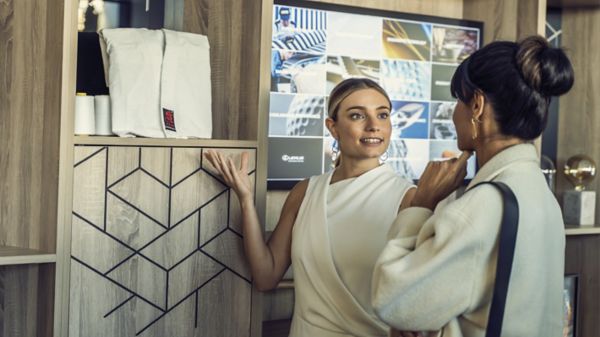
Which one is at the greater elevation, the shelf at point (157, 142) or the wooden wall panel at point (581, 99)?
the wooden wall panel at point (581, 99)

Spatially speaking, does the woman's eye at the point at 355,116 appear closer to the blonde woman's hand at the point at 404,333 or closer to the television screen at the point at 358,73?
the television screen at the point at 358,73

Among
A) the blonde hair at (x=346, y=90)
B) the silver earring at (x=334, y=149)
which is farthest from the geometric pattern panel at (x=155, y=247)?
the silver earring at (x=334, y=149)

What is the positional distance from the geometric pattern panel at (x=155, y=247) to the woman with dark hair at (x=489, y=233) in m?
0.84

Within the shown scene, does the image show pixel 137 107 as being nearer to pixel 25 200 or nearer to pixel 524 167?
pixel 25 200

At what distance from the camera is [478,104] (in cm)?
184

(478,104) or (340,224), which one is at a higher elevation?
(478,104)

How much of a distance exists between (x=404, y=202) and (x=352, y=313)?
1.12ft

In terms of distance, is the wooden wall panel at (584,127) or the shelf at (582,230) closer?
the shelf at (582,230)

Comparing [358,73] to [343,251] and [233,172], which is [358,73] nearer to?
[233,172]

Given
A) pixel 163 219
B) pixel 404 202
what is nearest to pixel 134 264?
pixel 163 219

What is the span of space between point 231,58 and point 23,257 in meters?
0.92

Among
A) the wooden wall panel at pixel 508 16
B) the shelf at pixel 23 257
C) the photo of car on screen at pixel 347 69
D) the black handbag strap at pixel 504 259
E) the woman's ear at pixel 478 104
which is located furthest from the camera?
the wooden wall panel at pixel 508 16

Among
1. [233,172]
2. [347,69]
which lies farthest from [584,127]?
[233,172]

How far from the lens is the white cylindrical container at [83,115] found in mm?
2379
